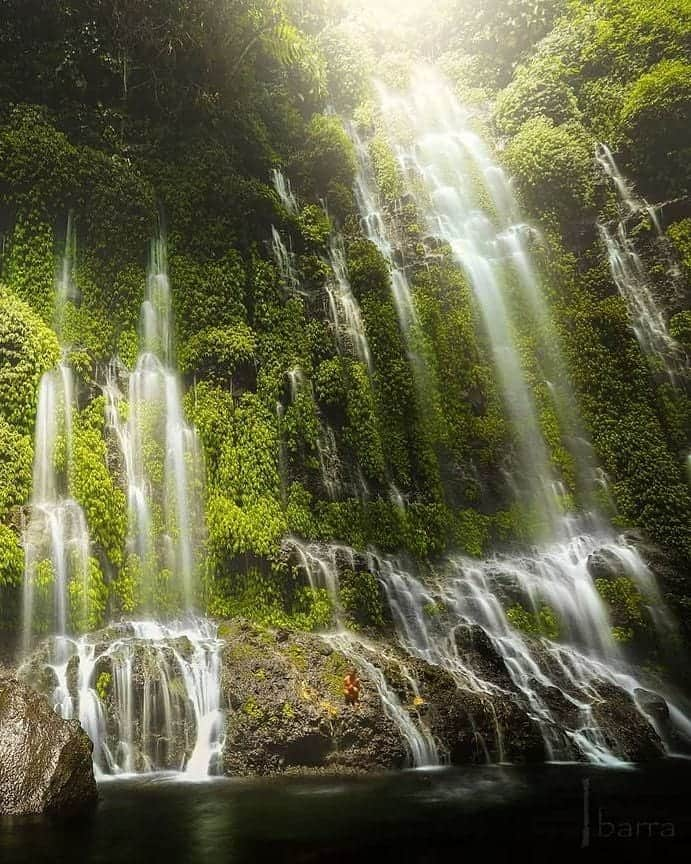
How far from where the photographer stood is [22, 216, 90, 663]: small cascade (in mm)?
11211

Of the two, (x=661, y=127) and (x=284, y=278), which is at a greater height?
(x=661, y=127)

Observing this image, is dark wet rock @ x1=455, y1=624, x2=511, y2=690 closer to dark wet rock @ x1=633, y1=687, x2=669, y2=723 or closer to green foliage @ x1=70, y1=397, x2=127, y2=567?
dark wet rock @ x1=633, y1=687, x2=669, y2=723

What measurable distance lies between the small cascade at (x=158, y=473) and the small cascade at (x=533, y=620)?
2695 mm

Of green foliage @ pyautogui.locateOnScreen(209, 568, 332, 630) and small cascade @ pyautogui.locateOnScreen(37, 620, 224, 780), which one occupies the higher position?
green foliage @ pyautogui.locateOnScreen(209, 568, 332, 630)

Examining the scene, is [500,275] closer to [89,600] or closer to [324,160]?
[324,160]

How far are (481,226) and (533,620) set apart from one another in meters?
14.5

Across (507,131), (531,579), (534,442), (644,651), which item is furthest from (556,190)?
(644,651)

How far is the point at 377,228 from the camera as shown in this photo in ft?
69.7

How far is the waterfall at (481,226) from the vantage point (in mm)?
18625

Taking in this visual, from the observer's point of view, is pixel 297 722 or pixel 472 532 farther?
pixel 472 532

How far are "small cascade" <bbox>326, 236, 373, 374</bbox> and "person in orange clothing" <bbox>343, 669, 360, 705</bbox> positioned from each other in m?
10.1

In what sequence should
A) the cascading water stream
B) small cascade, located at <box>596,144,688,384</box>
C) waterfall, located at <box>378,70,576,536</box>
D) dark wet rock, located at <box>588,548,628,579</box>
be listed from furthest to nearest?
1. small cascade, located at <box>596,144,688,384</box>
2. waterfall, located at <box>378,70,576,536</box>
3. dark wet rock, located at <box>588,548,628,579</box>
4. the cascading water stream

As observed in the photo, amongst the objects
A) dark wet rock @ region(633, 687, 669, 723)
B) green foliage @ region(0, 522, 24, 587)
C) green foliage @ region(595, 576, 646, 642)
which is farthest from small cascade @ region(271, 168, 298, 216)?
dark wet rock @ region(633, 687, 669, 723)

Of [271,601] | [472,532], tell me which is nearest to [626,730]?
[472,532]
